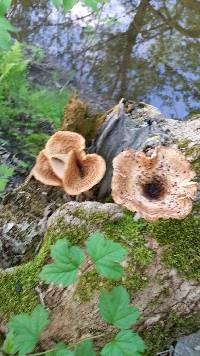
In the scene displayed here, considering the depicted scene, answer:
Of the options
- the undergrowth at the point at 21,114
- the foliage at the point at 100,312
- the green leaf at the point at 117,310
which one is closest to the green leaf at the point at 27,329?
the foliage at the point at 100,312

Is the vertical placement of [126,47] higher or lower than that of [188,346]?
higher

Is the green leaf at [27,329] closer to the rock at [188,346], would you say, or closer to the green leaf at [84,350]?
the green leaf at [84,350]

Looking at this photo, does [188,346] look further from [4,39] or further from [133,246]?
[4,39]

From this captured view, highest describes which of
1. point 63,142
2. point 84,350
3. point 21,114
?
point 63,142

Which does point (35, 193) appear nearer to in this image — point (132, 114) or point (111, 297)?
point (132, 114)

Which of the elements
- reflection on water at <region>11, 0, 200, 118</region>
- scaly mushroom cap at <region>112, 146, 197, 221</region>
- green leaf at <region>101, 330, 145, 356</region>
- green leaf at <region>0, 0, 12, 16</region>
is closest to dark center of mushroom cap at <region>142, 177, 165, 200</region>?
scaly mushroom cap at <region>112, 146, 197, 221</region>

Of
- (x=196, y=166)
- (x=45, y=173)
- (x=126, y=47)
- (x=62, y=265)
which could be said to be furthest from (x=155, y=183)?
(x=126, y=47)

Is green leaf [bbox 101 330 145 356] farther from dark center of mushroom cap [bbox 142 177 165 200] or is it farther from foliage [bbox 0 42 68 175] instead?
foliage [bbox 0 42 68 175]
